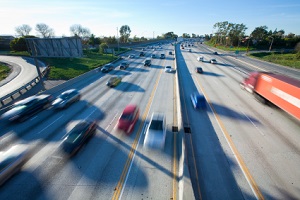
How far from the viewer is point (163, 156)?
1131 centimetres

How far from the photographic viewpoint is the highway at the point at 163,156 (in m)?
8.94

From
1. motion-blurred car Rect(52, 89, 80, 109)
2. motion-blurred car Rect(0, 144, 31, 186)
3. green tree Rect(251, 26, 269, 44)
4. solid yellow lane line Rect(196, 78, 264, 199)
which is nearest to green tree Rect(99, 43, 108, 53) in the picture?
motion-blurred car Rect(52, 89, 80, 109)

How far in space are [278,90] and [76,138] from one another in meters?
21.0

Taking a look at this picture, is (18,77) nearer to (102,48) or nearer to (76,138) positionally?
(76,138)

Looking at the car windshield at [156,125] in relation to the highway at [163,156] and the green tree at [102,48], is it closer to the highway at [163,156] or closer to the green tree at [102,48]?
the highway at [163,156]

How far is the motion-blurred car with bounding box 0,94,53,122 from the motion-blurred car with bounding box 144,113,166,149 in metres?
13.6

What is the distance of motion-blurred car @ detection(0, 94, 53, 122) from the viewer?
50.0 feet

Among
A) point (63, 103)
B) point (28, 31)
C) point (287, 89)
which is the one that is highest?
point (28, 31)

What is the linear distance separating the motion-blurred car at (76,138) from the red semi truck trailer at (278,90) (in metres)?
19.3

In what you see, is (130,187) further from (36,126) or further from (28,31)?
(28,31)

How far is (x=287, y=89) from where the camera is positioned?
15172 mm

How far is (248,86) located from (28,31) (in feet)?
526

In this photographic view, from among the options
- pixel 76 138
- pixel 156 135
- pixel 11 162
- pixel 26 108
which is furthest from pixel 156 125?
pixel 26 108

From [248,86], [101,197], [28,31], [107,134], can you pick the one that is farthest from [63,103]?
[28,31]
